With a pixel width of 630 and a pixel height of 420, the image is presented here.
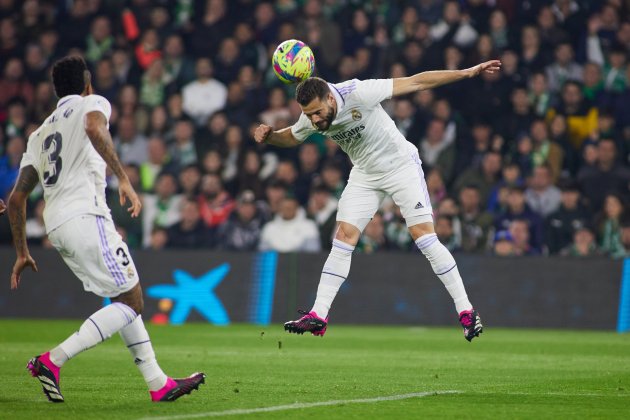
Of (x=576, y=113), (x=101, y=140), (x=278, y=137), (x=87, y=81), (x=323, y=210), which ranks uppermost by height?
(x=576, y=113)

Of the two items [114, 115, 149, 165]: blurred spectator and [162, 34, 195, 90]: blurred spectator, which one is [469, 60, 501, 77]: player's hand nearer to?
[114, 115, 149, 165]: blurred spectator

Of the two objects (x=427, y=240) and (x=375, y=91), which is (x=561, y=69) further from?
(x=375, y=91)

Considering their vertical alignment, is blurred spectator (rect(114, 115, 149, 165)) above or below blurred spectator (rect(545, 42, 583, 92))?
below

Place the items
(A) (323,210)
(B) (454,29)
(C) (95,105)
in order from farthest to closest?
(B) (454,29)
(A) (323,210)
(C) (95,105)

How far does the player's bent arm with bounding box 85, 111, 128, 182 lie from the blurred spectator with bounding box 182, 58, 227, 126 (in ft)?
40.2

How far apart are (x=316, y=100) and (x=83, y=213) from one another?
2.81 meters

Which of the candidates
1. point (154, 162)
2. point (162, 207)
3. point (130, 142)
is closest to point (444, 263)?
point (162, 207)

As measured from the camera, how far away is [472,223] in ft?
58.1

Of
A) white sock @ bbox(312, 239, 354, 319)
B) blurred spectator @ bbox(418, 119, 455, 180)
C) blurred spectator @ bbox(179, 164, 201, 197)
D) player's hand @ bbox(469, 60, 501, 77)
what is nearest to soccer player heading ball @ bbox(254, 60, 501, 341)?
white sock @ bbox(312, 239, 354, 319)

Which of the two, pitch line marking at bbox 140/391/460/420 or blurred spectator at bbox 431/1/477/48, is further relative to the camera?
blurred spectator at bbox 431/1/477/48

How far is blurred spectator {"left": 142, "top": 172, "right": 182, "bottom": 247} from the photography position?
1862cm

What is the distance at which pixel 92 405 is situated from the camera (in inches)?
313

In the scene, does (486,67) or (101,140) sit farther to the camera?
(486,67)

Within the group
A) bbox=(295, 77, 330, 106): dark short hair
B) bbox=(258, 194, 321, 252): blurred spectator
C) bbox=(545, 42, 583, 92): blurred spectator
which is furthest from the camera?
bbox=(545, 42, 583, 92): blurred spectator
